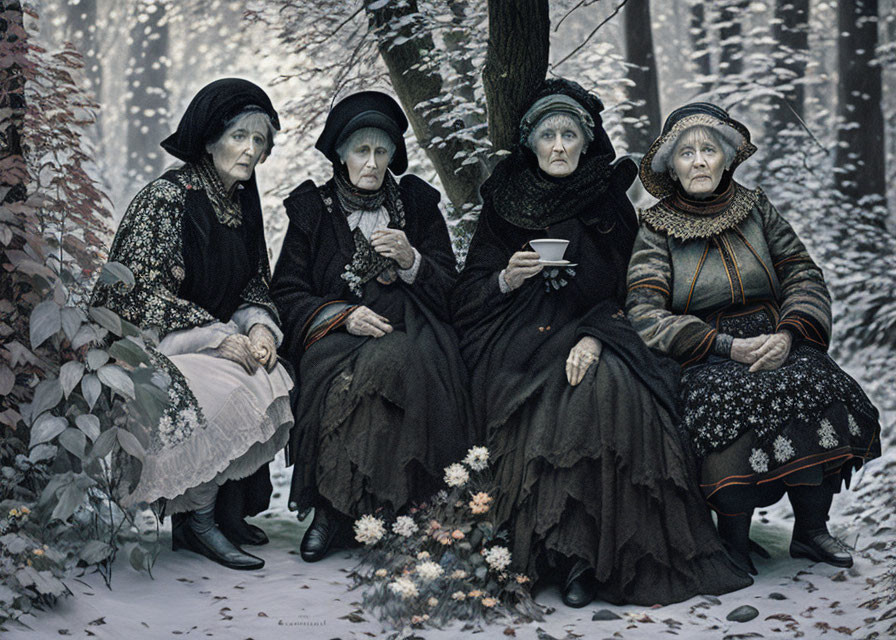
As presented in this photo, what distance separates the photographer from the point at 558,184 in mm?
4965

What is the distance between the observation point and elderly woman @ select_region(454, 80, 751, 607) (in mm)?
4324

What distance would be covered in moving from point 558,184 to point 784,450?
5.52 feet

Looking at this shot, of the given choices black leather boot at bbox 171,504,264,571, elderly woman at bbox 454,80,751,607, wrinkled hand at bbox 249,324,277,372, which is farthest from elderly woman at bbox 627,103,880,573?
black leather boot at bbox 171,504,264,571

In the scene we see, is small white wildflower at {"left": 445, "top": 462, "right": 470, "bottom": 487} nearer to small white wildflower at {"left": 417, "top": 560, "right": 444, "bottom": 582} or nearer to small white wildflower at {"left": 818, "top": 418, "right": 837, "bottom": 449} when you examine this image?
small white wildflower at {"left": 417, "top": 560, "right": 444, "bottom": 582}

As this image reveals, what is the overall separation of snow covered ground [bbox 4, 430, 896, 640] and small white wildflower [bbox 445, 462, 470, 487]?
0.63 metres

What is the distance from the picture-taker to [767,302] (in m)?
4.88

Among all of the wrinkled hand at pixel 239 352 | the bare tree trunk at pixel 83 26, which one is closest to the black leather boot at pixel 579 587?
the wrinkled hand at pixel 239 352

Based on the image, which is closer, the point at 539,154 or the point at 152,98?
the point at 539,154

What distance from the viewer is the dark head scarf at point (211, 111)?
4.78 meters

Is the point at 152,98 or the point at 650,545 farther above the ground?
the point at 152,98

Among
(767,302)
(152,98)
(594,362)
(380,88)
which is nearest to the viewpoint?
(594,362)

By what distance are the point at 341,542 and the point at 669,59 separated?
12094mm

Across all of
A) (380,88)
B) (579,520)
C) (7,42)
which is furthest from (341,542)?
(380,88)

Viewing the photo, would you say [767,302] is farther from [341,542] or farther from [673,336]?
[341,542]
